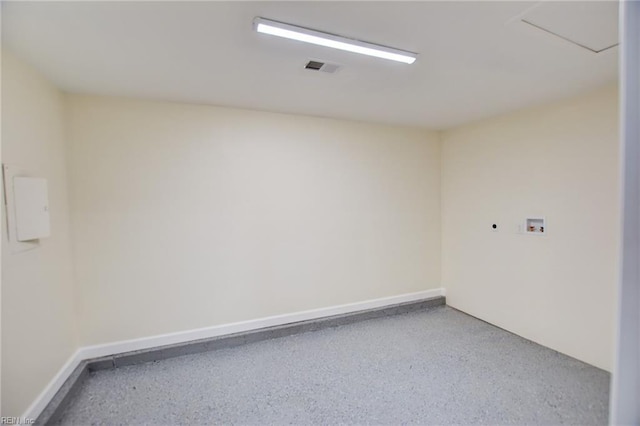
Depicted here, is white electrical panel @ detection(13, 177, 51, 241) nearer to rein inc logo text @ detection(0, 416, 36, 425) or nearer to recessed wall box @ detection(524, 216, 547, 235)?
rein inc logo text @ detection(0, 416, 36, 425)

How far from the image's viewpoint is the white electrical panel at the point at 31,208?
180 cm

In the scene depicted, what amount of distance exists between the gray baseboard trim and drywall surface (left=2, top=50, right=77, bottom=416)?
0.53ft

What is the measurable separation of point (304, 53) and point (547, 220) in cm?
280

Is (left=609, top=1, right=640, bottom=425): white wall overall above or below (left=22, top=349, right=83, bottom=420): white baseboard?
above

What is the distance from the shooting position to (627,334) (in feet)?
4.02

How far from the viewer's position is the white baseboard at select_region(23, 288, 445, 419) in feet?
6.71

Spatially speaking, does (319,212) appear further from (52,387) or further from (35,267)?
(52,387)

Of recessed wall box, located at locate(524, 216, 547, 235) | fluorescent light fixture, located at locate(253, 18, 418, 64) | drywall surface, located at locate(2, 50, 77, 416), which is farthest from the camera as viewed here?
recessed wall box, located at locate(524, 216, 547, 235)

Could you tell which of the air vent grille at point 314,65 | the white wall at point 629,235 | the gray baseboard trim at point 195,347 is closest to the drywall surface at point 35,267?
the gray baseboard trim at point 195,347

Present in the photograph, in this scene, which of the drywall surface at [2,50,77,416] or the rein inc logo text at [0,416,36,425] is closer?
the rein inc logo text at [0,416,36,425]

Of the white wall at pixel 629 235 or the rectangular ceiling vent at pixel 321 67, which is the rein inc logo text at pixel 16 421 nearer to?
the rectangular ceiling vent at pixel 321 67

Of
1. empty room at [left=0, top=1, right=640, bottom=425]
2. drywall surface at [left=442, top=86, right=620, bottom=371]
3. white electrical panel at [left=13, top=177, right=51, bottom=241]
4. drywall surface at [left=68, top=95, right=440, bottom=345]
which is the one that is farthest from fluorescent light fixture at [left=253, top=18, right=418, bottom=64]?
drywall surface at [left=442, top=86, right=620, bottom=371]

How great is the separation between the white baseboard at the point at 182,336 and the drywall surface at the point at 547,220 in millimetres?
1114

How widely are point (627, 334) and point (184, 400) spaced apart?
8.71ft
